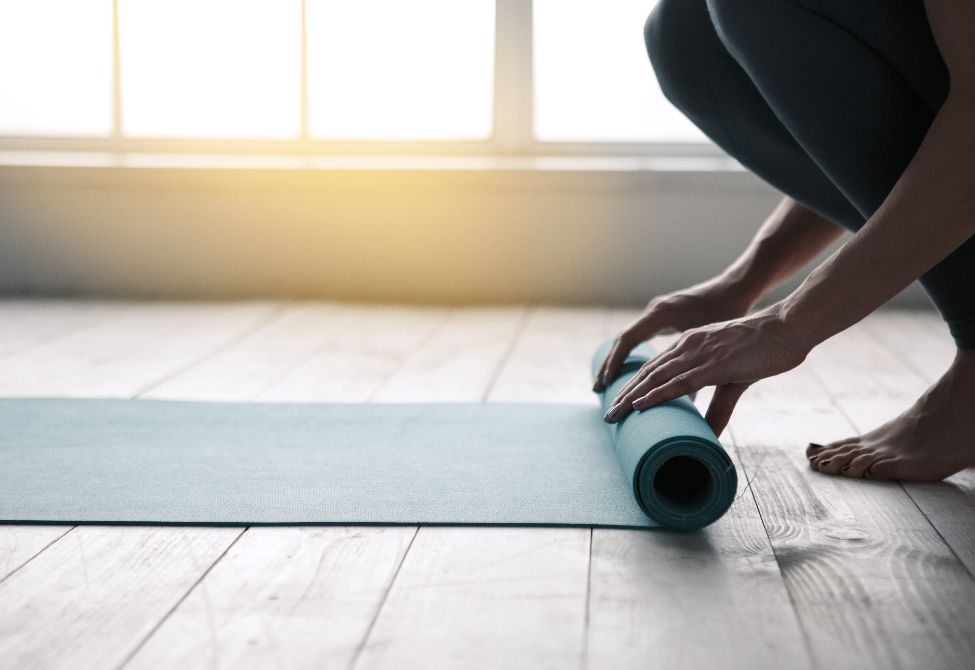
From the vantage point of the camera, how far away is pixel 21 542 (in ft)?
3.70

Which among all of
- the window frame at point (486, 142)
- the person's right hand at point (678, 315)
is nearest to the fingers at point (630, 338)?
the person's right hand at point (678, 315)

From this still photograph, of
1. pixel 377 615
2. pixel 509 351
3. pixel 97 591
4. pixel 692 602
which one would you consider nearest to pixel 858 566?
pixel 692 602

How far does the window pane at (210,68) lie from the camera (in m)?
3.57

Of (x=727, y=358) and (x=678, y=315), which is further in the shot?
(x=678, y=315)

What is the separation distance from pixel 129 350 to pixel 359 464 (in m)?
1.06

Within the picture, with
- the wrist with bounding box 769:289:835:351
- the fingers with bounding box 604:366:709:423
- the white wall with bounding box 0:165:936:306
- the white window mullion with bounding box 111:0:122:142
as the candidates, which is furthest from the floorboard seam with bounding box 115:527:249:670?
the white window mullion with bounding box 111:0:122:142

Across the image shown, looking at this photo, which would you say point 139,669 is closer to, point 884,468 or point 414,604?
point 414,604

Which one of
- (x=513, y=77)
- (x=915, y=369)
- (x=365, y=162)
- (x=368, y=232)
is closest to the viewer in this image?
(x=915, y=369)

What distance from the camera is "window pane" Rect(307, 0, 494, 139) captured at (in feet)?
11.5

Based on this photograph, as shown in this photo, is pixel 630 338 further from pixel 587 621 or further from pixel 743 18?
pixel 587 621

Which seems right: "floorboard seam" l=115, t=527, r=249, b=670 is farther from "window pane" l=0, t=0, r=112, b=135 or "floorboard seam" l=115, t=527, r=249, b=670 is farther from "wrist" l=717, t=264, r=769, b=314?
"window pane" l=0, t=0, r=112, b=135

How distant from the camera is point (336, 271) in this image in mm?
3154

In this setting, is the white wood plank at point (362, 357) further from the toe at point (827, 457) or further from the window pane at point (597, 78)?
the window pane at point (597, 78)

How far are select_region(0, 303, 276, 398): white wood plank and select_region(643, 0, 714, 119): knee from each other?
1.00 metres
